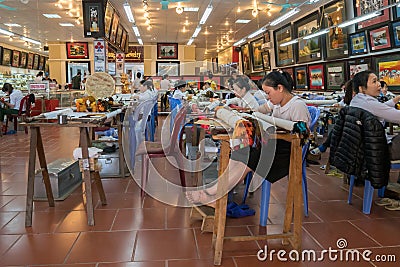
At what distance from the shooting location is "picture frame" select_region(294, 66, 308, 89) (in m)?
10.8

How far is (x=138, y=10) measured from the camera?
10727mm

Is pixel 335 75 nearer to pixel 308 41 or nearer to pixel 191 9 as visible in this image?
pixel 308 41

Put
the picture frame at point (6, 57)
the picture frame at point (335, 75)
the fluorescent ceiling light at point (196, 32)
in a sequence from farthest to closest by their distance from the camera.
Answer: the picture frame at point (6, 57) → the fluorescent ceiling light at point (196, 32) → the picture frame at point (335, 75)

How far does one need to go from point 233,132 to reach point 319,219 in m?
1.44

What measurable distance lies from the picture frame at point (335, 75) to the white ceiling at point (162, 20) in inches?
65.2

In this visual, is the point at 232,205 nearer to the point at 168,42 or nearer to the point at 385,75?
the point at 385,75

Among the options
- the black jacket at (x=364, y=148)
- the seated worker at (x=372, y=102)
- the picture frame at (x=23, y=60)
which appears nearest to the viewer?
the black jacket at (x=364, y=148)

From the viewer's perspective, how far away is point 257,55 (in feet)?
51.9

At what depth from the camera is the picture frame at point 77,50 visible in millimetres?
17594

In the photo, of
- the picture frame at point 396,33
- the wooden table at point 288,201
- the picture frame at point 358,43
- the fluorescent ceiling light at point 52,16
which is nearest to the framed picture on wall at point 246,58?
the fluorescent ceiling light at point 52,16

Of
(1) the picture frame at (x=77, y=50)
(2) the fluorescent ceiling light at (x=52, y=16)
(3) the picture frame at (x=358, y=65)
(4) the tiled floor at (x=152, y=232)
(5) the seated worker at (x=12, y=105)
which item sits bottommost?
(4) the tiled floor at (x=152, y=232)

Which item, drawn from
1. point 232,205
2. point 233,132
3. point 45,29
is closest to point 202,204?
point 232,205

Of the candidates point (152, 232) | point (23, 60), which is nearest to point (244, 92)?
point (152, 232)

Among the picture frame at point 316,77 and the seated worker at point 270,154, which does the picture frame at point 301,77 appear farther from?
the seated worker at point 270,154
